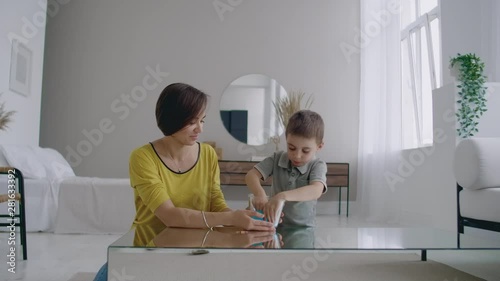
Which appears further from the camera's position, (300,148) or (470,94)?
(470,94)

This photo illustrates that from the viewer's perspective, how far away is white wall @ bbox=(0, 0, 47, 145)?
4188mm

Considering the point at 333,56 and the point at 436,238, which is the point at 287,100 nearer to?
the point at 333,56

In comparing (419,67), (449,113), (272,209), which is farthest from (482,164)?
(419,67)

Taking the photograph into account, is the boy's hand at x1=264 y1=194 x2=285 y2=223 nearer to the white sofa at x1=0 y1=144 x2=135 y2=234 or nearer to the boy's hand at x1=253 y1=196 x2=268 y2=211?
the boy's hand at x1=253 y1=196 x2=268 y2=211

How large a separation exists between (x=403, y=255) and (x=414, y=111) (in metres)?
3.57

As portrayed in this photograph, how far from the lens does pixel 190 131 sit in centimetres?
146

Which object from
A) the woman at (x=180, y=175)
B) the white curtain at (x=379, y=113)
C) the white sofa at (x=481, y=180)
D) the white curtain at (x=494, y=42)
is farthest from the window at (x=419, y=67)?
the woman at (x=180, y=175)

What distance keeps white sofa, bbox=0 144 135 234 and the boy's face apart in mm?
2343

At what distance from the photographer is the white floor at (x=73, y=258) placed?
134 cm

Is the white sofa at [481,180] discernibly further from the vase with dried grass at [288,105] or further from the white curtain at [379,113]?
the vase with dried grass at [288,105]

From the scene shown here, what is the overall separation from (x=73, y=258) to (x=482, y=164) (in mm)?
2412

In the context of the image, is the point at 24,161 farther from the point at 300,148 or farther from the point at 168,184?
the point at 300,148

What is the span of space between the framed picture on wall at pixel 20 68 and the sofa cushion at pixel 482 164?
403 centimetres

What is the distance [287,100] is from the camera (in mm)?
5719
